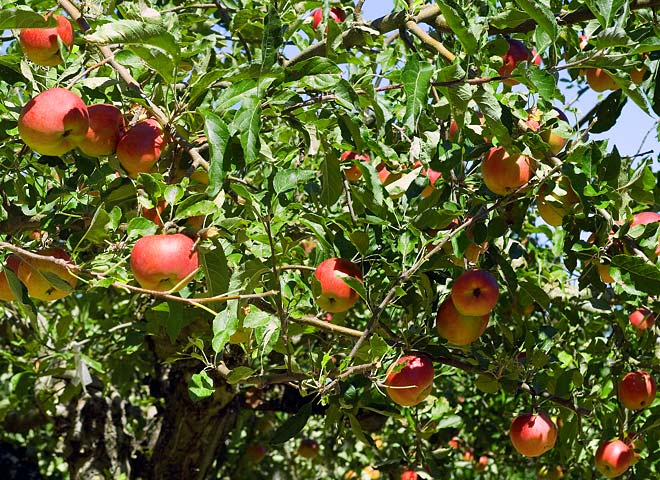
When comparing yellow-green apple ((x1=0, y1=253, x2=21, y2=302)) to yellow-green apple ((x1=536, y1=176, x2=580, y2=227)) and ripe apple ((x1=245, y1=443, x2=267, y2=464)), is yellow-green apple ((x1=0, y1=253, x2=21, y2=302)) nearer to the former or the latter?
yellow-green apple ((x1=536, y1=176, x2=580, y2=227))

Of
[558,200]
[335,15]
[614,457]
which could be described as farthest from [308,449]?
[558,200]

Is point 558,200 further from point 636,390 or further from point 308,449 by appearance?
point 308,449

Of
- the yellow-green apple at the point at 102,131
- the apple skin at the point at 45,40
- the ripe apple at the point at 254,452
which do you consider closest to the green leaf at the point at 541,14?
Result: the yellow-green apple at the point at 102,131

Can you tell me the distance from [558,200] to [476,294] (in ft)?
0.95

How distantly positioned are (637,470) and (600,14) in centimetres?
163

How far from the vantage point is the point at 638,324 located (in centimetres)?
249

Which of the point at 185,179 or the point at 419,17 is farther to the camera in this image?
the point at 419,17

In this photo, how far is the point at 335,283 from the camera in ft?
5.73

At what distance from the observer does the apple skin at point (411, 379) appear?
1888 mm

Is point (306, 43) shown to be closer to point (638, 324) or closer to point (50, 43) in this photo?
point (50, 43)

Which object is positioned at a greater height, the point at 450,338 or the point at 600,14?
the point at 600,14

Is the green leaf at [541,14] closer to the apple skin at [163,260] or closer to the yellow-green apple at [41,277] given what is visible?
the apple skin at [163,260]

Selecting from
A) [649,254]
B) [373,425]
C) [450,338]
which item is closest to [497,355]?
[450,338]

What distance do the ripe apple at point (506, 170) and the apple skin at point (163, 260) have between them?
73 cm
